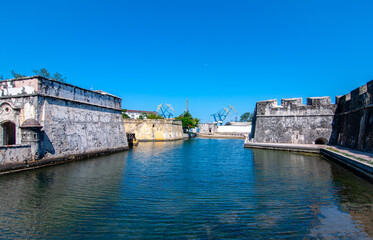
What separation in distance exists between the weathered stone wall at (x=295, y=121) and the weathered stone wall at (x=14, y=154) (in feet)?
60.4

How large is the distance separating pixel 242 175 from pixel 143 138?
1047 inches

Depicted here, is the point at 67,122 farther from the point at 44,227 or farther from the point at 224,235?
the point at 224,235

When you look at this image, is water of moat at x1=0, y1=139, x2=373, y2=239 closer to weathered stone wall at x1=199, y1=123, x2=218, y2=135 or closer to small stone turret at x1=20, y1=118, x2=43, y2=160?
small stone turret at x1=20, y1=118, x2=43, y2=160

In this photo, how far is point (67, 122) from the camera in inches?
502

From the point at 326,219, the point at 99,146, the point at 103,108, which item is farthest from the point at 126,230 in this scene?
the point at 103,108

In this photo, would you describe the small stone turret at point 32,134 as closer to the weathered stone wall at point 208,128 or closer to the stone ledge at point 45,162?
the stone ledge at point 45,162

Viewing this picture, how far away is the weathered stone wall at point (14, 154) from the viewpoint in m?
8.59

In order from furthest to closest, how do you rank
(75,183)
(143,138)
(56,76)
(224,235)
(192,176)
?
(143,138) → (56,76) → (192,176) → (75,183) → (224,235)

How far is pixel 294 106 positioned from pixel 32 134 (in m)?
19.2

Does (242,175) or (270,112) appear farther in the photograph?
(270,112)

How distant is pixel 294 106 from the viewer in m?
19.4

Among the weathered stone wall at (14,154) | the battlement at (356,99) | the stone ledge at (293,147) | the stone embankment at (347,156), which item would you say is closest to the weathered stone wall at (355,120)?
the battlement at (356,99)

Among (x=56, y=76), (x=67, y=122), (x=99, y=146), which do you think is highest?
(x=56, y=76)

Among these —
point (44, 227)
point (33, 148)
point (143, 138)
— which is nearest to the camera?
point (44, 227)
